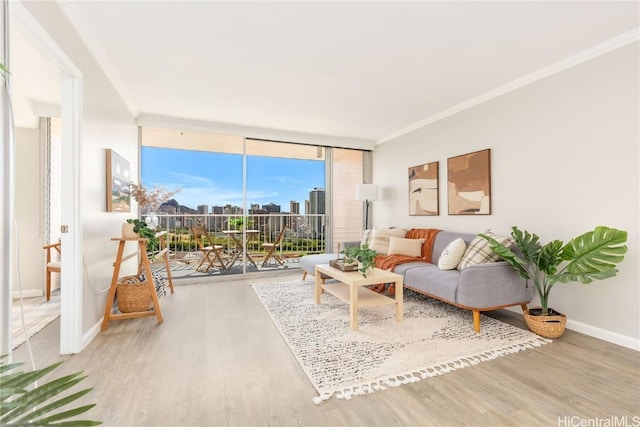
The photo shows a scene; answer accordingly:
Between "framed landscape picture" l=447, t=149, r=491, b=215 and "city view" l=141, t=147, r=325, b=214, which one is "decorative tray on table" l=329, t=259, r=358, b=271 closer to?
"framed landscape picture" l=447, t=149, r=491, b=215

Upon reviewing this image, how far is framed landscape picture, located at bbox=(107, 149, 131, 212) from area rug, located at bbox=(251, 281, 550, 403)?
6.21 ft

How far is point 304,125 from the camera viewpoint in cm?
473

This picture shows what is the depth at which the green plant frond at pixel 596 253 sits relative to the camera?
2195mm

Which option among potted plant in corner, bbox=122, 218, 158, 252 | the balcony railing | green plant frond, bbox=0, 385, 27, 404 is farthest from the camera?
the balcony railing

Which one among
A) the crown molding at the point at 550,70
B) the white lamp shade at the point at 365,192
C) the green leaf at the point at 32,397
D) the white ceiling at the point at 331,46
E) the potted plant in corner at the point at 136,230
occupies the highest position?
the white ceiling at the point at 331,46

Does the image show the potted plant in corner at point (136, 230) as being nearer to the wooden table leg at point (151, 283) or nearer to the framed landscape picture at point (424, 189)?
the wooden table leg at point (151, 283)

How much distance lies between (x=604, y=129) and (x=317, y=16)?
254 centimetres

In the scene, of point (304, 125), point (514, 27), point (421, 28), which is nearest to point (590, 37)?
point (514, 27)

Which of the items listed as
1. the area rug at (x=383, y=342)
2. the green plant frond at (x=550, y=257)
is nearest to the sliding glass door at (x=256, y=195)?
the area rug at (x=383, y=342)

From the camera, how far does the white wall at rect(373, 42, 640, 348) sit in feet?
7.83

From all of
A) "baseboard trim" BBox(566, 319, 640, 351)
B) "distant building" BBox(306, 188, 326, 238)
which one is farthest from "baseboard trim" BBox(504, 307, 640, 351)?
"distant building" BBox(306, 188, 326, 238)

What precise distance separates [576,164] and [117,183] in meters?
4.42

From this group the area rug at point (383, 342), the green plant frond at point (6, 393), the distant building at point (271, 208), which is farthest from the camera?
the distant building at point (271, 208)

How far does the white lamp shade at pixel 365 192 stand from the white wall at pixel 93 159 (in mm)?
Result: 3512
